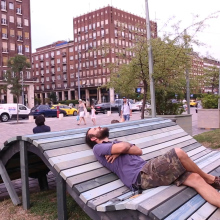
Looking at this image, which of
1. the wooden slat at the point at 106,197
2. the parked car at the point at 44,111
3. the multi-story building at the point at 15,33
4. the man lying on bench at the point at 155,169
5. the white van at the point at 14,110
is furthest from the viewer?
the multi-story building at the point at 15,33

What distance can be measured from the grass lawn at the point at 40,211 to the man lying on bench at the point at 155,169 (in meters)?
0.88

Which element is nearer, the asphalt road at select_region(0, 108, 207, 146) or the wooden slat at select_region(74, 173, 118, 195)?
the wooden slat at select_region(74, 173, 118, 195)

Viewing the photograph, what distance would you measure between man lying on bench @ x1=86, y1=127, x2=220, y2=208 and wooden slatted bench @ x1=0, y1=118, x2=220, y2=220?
0.25ft

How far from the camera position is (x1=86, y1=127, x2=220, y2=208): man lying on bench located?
2.99 meters

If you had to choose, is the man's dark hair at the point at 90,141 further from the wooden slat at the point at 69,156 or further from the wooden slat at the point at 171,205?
the wooden slat at the point at 171,205

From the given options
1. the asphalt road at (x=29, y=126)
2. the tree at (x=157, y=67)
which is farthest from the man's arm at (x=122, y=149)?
the asphalt road at (x=29, y=126)

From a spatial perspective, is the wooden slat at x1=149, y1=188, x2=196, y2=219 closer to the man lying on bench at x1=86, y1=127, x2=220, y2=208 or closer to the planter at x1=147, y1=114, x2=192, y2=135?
the man lying on bench at x1=86, y1=127, x2=220, y2=208

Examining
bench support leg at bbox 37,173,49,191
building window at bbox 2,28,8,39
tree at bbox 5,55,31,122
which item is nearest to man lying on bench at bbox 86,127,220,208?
bench support leg at bbox 37,173,49,191

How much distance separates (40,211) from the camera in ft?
13.1

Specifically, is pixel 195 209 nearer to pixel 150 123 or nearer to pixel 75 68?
pixel 150 123

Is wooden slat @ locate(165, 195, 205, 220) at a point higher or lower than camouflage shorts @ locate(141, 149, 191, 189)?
lower

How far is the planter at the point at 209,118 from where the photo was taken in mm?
14127

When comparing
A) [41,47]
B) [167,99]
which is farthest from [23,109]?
[41,47]

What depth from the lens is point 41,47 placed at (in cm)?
10644
